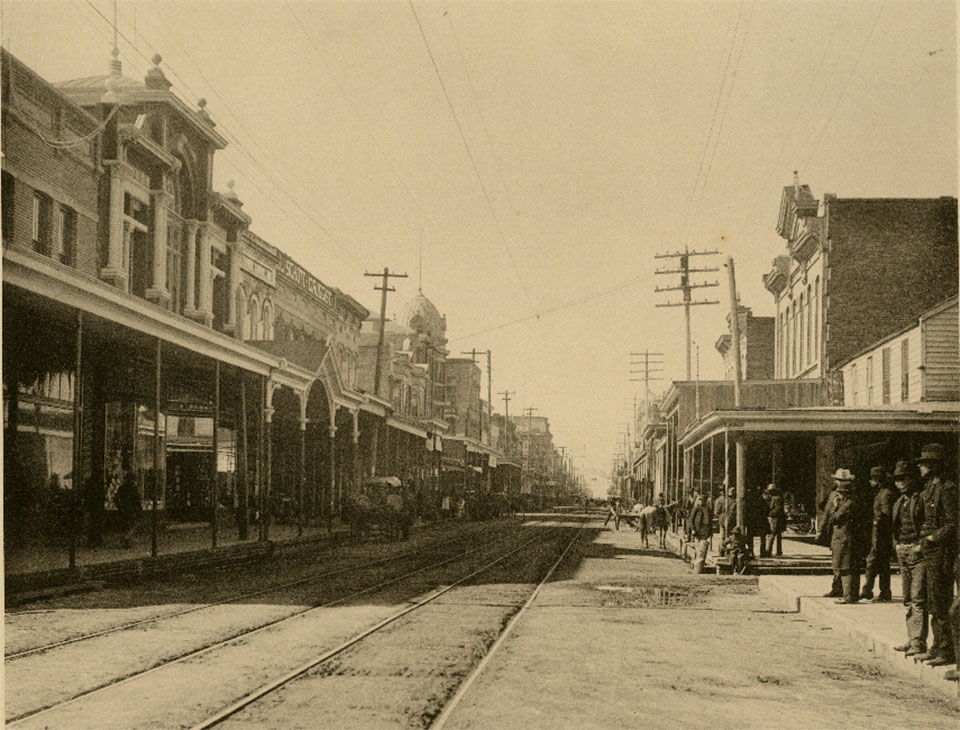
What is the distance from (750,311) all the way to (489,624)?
4397cm

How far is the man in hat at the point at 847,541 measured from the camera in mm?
13852

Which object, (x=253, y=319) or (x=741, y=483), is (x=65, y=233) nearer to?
(x=253, y=319)

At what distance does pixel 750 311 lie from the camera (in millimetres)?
53812

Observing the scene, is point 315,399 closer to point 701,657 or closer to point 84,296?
point 84,296

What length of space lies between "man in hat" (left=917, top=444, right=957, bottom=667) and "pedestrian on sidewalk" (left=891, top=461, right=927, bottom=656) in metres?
0.15

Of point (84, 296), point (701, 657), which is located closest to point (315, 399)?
point (84, 296)

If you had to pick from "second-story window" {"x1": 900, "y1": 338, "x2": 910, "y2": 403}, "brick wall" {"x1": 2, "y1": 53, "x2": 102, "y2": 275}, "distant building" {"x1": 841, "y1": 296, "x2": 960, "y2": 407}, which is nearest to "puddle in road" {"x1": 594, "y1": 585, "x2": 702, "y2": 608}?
"distant building" {"x1": 841, "y1": 296, "x2": 960, "y2": 407}

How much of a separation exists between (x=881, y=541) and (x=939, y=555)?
17.5 feet

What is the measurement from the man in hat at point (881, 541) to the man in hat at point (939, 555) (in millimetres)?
4634

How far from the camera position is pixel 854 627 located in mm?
11594

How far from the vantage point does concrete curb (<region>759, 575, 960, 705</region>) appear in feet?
28.9

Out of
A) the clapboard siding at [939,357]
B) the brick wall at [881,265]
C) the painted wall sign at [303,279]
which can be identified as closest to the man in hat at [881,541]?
the clapboard siding at [939,357]

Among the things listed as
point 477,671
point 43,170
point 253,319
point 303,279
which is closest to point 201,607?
point 477,671

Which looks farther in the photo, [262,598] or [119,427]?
[119,427]
